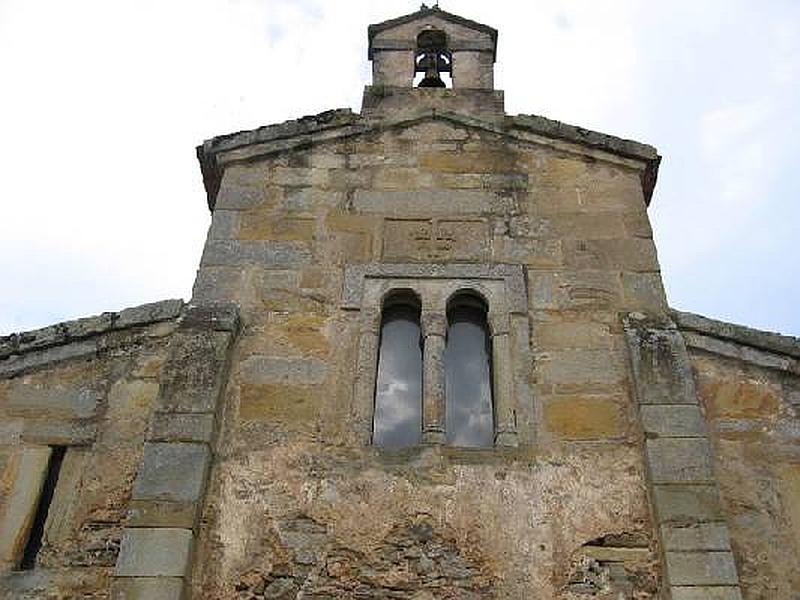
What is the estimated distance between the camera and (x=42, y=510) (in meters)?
6.07

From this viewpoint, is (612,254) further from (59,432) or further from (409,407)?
(59,432)

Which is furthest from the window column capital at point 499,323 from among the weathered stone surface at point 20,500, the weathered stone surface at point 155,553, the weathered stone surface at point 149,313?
the weathered stone surface at point 20,500

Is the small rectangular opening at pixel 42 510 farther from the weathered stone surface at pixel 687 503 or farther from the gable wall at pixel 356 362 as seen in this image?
the weathered stone surface at pixel 687 503

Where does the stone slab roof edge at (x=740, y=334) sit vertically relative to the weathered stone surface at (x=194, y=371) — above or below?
above

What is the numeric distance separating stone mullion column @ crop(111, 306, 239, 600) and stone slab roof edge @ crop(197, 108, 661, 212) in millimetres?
1941

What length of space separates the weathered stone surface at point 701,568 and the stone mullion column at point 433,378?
5.57 feet

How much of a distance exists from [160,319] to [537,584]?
3441 mm

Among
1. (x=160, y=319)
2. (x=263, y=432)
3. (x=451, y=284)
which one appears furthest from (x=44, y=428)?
(x=451, y=284)

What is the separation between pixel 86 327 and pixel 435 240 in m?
2.85

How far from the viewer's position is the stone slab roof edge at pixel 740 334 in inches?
266

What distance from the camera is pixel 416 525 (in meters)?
5.77

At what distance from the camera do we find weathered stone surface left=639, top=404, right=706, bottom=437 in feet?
20.0

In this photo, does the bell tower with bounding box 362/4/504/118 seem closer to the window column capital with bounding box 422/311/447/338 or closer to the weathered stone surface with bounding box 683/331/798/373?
the window column capital with bounding box 422/311/447/338

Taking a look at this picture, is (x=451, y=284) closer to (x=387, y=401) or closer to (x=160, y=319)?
(x=387, y=401)
